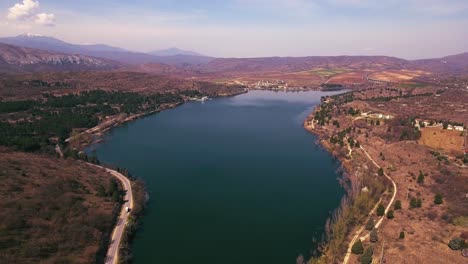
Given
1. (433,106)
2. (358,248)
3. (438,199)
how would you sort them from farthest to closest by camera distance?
(433,106) < (438,199) < (358,248)

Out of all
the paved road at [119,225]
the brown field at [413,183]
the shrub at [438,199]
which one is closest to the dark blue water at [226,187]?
the paved road at [119,225]

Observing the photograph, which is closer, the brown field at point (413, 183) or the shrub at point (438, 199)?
the brown field at point (413, 183)

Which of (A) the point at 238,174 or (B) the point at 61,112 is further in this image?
(B) the point at 61,112

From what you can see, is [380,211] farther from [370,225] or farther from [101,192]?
[101,192]

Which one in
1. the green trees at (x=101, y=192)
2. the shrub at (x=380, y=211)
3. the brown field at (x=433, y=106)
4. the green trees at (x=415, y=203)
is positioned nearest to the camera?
the shrub at (x=380, y=211)

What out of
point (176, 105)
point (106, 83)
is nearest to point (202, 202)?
point (176, 105)

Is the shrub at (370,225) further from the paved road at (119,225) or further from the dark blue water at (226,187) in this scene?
the paved road at (119,225)

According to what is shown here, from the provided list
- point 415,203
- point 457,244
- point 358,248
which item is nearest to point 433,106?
point 415,203
